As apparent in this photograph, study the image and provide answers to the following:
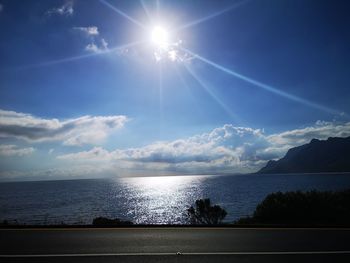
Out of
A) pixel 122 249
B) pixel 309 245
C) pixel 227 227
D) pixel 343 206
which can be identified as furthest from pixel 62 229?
pixel 343 206

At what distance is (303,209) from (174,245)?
62.1 ft

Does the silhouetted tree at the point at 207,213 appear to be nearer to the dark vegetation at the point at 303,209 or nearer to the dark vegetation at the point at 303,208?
the dark vegetation at the point at 303,208

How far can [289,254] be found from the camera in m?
8.63

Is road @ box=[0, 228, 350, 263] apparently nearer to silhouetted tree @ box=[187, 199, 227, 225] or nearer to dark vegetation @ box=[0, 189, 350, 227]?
dark vegetation @ box=[0, 189, 350, 227]

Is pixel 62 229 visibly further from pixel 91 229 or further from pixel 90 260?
pixel 90 260

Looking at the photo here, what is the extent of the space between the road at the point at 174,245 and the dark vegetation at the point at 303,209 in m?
13.3

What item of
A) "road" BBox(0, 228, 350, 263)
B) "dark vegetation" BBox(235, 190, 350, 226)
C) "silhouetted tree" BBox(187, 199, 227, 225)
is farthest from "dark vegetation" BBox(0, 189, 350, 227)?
"road" BBox(0, 228, 350, 263)

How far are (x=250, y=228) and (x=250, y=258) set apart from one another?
483 centimetres

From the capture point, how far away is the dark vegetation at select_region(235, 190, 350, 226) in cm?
2488

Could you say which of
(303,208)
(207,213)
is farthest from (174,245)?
(207,213)

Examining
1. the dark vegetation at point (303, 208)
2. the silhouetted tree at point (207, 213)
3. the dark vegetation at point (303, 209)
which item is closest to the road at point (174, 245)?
the dark vegetation at point (303, 208)

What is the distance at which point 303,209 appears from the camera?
25688 millimetres

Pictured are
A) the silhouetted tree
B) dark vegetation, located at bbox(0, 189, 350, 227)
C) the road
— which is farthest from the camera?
the silhouetted tree

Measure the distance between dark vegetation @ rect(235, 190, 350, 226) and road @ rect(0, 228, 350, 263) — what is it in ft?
43.7
